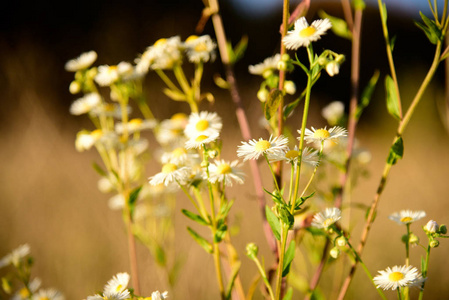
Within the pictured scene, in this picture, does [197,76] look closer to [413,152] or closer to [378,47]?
[413,152]

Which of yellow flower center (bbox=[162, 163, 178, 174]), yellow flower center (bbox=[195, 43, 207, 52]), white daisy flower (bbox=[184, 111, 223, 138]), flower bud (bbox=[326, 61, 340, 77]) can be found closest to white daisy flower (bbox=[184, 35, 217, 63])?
yellow flower center (bbox=[195, 43, 207, 52])

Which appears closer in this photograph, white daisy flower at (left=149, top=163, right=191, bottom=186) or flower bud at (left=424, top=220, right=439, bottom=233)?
flower bud at (left=424, top=220, right=439, bottom=233)

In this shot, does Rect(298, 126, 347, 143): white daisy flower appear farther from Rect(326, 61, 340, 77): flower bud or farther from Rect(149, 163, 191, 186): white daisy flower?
Rect(149, 163, 191, 186): white daisy flower

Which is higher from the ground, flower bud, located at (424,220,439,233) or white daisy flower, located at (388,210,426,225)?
white daisy flower, located at (388,210,426,225)

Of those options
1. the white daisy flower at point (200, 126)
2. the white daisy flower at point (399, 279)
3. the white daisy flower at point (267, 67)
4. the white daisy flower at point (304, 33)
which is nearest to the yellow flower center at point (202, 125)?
the white daisy flower at point (200, 126)

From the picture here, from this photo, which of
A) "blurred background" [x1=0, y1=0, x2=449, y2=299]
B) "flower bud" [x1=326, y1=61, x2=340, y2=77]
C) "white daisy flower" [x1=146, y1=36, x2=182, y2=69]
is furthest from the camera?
"blurred background" [x1=0, y1=0, x2=449, y2=299]

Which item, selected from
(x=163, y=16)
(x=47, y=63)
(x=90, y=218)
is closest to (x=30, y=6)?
(x=47, y=63)

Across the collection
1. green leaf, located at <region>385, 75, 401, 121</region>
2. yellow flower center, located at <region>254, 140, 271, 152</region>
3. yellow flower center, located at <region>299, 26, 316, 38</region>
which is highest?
green leaf, located at <region>385, 75, 401, 121</region>

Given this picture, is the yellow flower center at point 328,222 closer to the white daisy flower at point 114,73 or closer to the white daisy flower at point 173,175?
the white daisy flower at point 173,175
